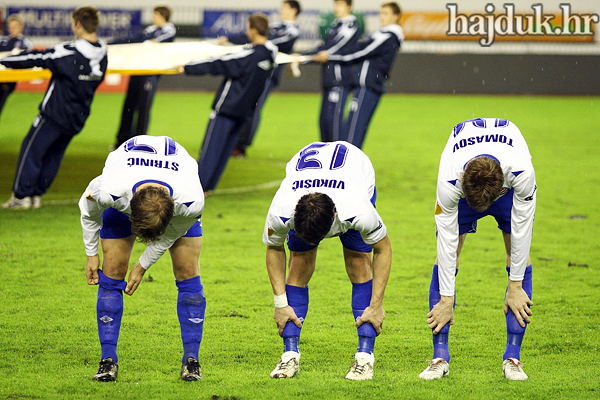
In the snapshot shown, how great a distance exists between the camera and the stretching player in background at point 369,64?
10125 millimetres

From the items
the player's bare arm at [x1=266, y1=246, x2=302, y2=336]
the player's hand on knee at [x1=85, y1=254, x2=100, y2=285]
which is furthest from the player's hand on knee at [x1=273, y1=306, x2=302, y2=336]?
the player's hand on knee at [x1=85, y1=254, x2=100, y2=285]

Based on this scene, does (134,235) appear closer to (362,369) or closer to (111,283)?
(111,283)

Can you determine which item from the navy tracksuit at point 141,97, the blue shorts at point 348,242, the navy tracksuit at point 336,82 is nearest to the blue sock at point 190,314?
the blue shorts at point 348,242

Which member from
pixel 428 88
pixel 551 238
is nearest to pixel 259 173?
pixel 551 238

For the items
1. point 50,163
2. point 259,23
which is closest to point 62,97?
point 50,163

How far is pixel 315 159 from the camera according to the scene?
12.7 feet

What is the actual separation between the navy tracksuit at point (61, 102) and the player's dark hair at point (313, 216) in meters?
5.20

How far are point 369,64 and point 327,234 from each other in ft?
22.8

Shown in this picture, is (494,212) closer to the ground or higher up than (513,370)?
higher up

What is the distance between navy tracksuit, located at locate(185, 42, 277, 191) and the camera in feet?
28.6

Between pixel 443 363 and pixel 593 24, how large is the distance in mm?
24586

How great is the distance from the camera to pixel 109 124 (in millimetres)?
16578

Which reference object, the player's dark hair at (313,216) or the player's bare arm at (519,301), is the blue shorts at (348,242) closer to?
the player's dark hair at (313,216)

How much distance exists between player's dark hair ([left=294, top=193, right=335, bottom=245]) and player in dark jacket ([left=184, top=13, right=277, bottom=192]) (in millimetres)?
5440
